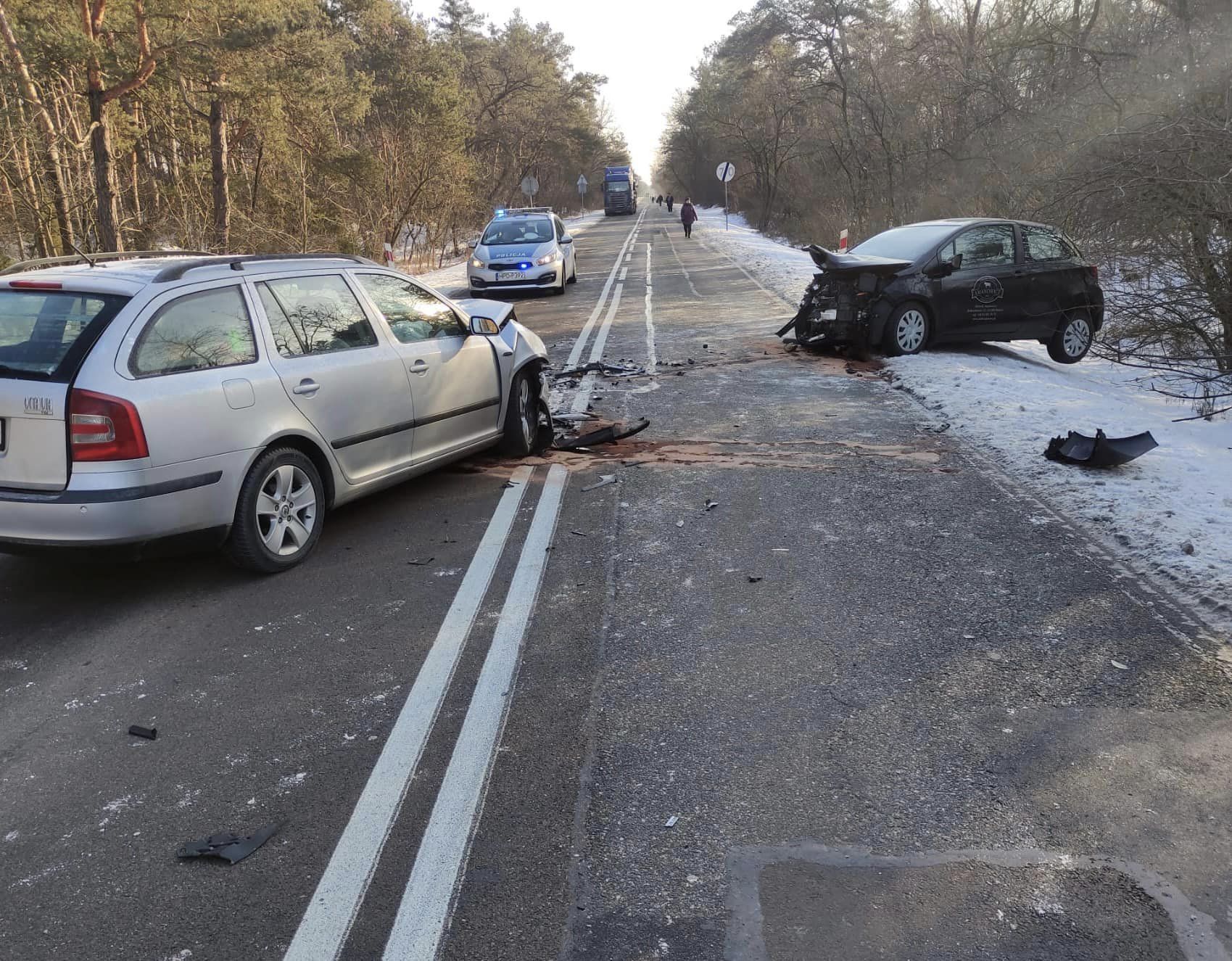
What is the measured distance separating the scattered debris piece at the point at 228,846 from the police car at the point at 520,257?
58.2 ft

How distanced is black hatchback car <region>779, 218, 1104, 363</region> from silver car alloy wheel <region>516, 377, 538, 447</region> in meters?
4.91

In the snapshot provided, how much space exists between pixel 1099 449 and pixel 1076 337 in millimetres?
6322

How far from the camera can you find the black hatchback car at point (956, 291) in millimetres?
11109

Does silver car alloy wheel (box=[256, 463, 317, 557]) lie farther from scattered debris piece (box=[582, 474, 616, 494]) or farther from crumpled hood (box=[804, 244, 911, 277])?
crumpled hood (box=[804, 244, 911, 277])

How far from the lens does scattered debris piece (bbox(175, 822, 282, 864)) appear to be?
2.80 metres

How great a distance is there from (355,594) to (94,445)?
1.38 metres

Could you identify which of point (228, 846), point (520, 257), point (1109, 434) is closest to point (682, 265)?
point (520, 257)

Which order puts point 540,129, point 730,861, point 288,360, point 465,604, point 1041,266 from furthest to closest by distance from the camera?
point 540,129 < point 1041,266 < point 288,360 < point 465,604 < point 730,861

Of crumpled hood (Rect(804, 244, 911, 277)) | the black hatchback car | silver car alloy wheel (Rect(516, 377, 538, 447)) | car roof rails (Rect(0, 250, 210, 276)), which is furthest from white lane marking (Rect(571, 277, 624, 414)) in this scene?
car roof rails (Rect(0, 250, 210, 276))

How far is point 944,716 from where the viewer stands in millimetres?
3531

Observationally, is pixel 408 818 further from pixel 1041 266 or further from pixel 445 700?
pixel 1041 266

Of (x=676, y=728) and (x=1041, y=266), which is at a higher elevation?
(x=1041, y=266)

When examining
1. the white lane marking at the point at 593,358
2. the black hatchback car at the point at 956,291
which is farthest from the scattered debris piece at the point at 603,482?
the black hatchback car at the point at 956,291

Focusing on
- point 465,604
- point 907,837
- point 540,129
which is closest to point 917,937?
point 907,837
